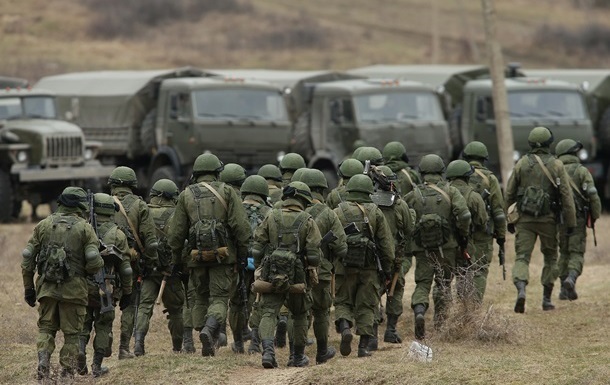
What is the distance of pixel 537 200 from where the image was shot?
14.9 meters

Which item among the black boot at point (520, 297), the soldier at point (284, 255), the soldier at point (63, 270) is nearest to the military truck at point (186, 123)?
the black boot at point (520, 297)

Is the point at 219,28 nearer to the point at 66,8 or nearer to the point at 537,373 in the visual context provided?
the point at 66,8

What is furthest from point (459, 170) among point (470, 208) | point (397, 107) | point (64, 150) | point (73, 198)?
point (64, 150)

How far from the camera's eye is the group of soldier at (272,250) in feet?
37.7

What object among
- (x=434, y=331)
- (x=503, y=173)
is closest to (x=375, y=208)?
(x=434, y=331)

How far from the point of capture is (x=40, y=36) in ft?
173

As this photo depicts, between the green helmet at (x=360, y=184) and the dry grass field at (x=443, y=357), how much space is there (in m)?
1.43

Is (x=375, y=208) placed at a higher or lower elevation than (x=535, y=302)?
higher

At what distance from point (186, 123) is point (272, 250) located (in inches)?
532

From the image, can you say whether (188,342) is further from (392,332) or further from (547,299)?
(547,299)

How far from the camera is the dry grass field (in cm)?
1129

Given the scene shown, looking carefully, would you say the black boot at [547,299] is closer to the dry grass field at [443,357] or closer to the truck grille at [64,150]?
the dry grass field at [443,357]

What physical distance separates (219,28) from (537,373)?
46596mm

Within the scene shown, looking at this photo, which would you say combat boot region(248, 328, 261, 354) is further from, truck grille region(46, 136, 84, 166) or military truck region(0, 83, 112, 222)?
truck grille region(46, 136, 84, 166)
